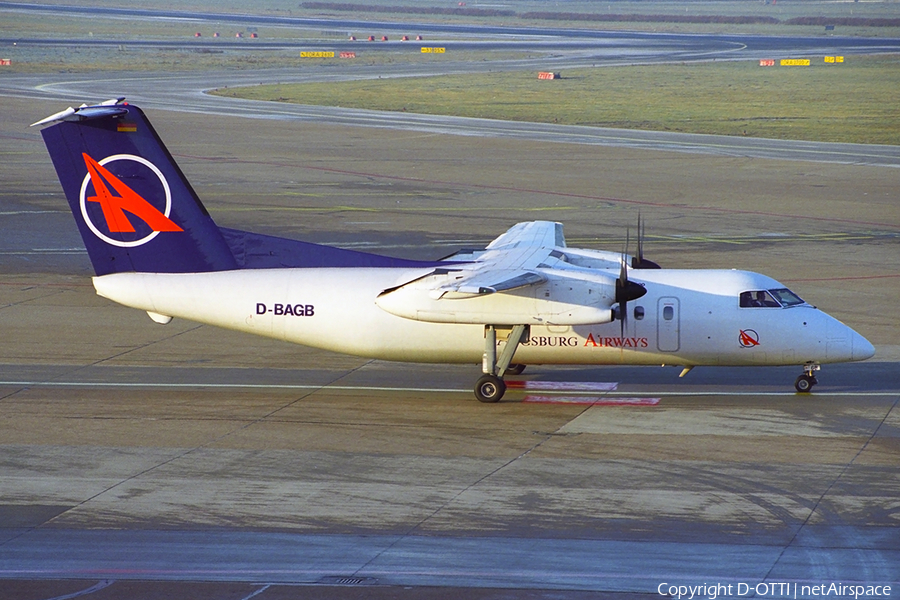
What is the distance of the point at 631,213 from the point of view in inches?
1811

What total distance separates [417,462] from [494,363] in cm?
422

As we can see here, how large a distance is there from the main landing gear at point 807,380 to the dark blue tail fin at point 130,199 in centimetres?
1242

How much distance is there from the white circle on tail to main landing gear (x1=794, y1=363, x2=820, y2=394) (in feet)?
45.7

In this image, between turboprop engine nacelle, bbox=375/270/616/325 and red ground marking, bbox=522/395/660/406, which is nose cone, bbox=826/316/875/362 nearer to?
red ground marking, bbox=522/395/660/406

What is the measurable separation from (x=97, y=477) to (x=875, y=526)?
12386 millimetres

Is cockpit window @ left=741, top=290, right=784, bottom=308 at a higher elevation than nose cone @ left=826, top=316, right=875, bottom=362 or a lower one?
higher

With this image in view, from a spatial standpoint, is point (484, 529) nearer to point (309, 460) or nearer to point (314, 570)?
point (314, 570)

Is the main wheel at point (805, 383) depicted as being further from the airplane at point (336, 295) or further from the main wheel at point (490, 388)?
the main wheel at point (490, 388)

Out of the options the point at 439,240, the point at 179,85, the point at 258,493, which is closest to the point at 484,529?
the point at 258,493

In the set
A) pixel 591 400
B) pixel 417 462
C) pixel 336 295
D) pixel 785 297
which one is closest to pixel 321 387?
pixel 336 295

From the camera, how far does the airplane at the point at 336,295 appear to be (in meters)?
23.0

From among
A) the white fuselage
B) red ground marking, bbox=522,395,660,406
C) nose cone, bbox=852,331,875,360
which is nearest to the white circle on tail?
the white fuselage

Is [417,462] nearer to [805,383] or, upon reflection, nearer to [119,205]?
[119,205]

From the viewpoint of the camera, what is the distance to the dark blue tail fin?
22922 millimetres
